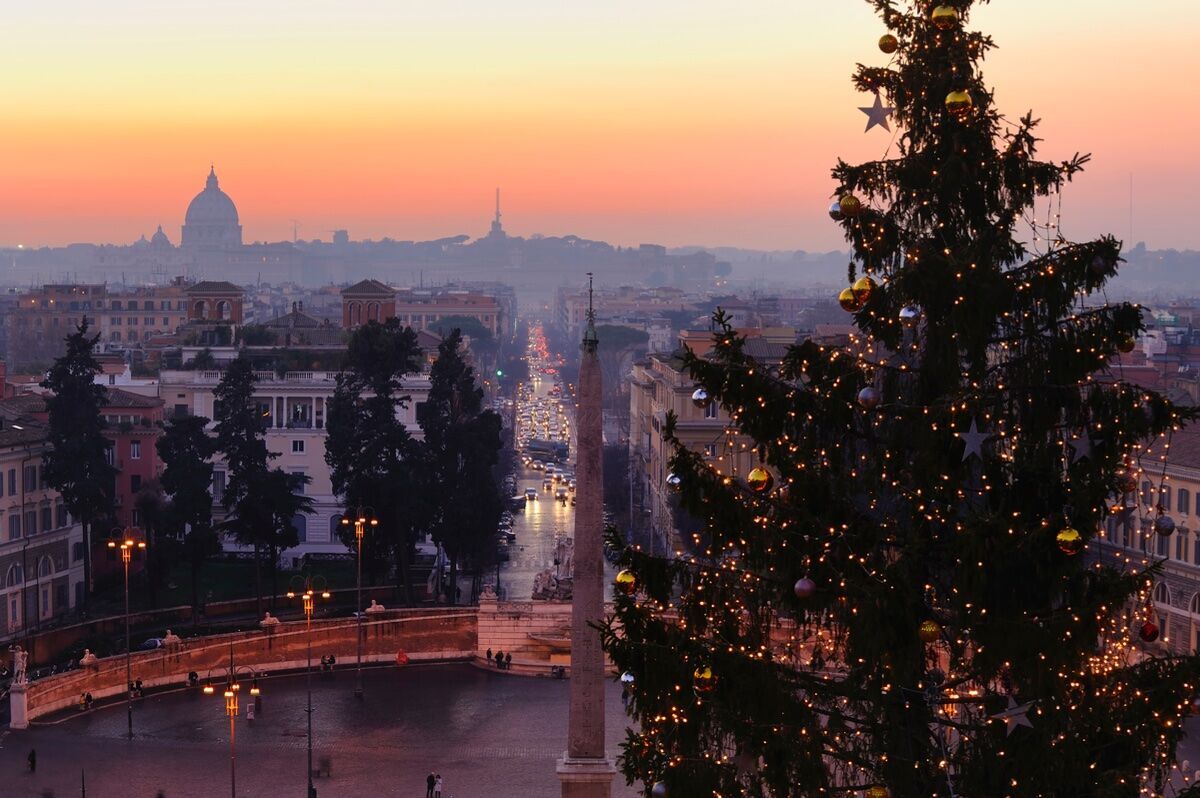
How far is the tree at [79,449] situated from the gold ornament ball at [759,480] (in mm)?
34899

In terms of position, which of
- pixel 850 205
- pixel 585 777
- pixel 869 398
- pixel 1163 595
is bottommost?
pixel 1163 595

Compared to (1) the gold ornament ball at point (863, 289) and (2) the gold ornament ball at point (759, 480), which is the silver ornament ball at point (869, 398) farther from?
(2) the gold ornament ball at point (759, 480)

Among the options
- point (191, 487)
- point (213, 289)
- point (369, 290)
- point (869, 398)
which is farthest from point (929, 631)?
point (369, 290)

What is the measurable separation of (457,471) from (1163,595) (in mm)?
16802

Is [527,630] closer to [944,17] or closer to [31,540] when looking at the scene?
[31,540]

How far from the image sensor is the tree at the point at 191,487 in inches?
1825

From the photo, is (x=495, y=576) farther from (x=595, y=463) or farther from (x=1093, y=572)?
(x=1093, y=572)

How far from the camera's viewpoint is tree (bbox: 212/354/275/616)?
154 feet

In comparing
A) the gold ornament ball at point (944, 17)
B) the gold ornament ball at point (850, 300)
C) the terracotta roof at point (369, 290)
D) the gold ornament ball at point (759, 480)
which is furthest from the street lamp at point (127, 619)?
the terracotta roof at point (369, 290)

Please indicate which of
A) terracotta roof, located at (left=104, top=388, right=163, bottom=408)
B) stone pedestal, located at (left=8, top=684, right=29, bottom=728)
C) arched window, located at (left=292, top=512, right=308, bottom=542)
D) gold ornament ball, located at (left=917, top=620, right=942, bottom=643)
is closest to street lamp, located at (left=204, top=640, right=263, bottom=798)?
stone pedestal, located at (left=8, top=684, right=29, bottom=728)

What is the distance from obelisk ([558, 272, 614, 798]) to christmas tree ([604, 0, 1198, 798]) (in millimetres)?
8321

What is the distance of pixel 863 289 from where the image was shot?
41.8ft

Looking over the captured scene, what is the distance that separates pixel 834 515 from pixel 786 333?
58.8 meters

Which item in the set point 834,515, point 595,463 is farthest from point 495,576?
point 834,515
